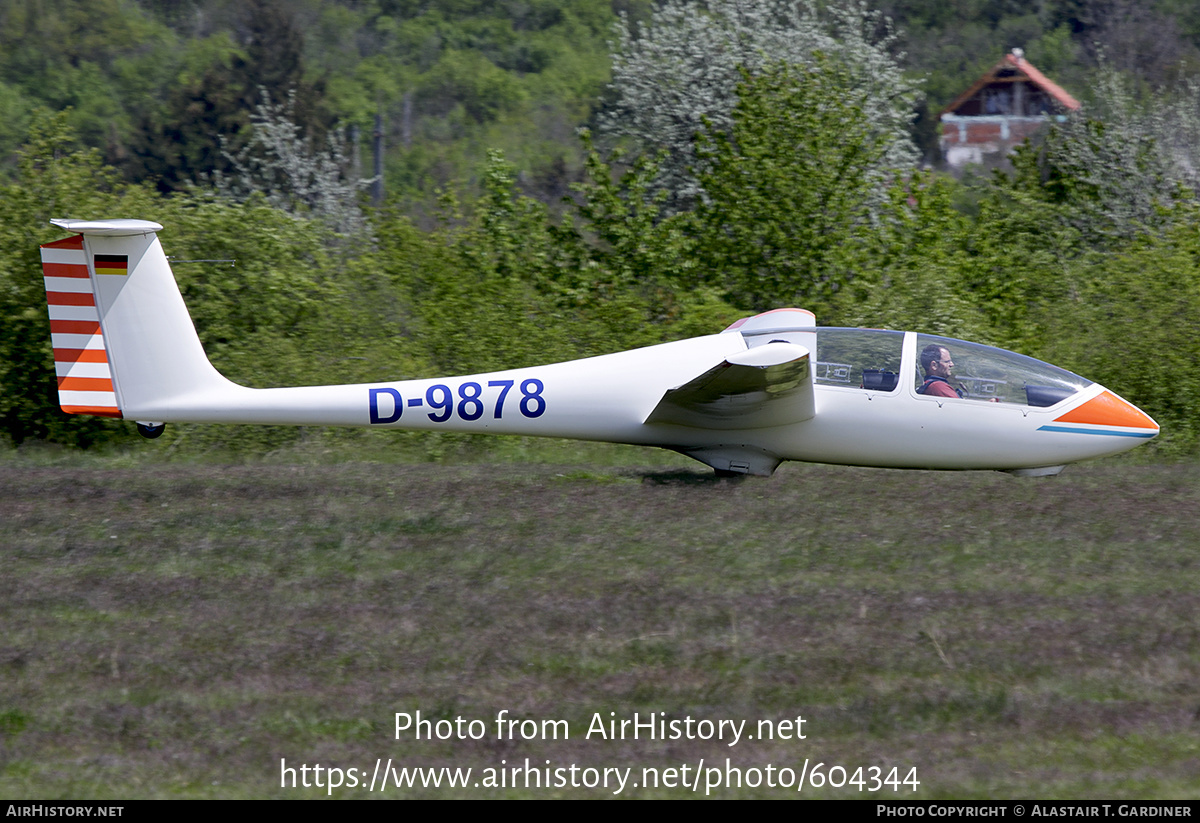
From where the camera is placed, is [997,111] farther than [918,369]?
Yes

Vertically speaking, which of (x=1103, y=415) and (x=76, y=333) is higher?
(x=76, y=333)

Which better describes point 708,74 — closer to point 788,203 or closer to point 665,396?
point 788,203

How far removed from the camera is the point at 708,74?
31.9 m

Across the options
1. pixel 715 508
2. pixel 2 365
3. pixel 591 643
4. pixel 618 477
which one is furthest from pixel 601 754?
pixel 2 365

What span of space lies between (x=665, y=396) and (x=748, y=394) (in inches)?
26.5

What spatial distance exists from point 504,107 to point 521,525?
91.0 meters

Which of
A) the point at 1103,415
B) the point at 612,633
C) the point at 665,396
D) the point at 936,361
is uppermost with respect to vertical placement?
the point at 936,361

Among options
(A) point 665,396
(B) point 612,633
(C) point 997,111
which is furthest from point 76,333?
(C) point 997,111

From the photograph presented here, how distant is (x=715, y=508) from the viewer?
962 cm

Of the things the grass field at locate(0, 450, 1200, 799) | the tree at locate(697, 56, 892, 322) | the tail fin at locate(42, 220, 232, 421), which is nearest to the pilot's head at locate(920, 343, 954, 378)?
the grass field at locate(0, 450, 1200, 799)

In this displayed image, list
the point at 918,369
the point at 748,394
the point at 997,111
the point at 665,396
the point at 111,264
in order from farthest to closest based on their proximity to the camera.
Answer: the point at 997,111
the point at 111,264
the point at 918,369
the point at 665,396
the point at 748,394

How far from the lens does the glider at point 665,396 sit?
10367mm

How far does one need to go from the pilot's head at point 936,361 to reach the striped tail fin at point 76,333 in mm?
6797

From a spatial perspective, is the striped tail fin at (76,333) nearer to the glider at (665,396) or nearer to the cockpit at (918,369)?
the glider at (665,396)
